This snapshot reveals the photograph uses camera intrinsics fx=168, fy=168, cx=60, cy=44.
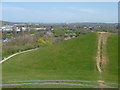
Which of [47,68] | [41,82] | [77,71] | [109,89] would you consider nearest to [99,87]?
[109,89]

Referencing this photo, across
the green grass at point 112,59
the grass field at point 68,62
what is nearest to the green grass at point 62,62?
the grass field at point 68,62

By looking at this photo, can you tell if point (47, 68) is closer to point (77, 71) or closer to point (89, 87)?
point (77, 71)

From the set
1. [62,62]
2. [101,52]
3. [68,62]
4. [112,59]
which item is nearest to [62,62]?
[62,62]

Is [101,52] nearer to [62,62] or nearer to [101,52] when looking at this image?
[101,52]

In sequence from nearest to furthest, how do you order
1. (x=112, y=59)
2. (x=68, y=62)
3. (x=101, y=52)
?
(x=112, y=59) → (x=68, y=62) → (x=101, y=52)

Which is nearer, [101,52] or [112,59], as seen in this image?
[112,59]
